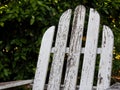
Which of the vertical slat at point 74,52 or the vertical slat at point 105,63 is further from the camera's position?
the vertical slat at point 74,52

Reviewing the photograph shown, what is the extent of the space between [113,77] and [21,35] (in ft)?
4.69

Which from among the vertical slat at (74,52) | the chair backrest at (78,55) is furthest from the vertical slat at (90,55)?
the vertical slat at (74,52)

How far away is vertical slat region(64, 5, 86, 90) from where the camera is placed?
9.99 ft

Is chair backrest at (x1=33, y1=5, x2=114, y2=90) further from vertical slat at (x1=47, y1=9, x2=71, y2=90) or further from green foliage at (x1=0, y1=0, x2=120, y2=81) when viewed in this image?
green foliage at (x1=0, y1=0, x2=120, y2=81)

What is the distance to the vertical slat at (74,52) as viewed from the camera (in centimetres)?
304

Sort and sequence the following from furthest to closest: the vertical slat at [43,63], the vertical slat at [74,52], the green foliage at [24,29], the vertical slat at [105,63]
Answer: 1. the green foliage at [24,29]
2. the vertical slat at [43,63]
3. the vertical slat at [74,52]
4. the vertical slat at [105,63]

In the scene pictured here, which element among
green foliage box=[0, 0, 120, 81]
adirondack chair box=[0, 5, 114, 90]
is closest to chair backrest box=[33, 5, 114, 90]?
adirondack chair box=[0, 5, 114, 90]

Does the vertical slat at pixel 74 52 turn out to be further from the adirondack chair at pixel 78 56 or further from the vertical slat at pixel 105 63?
the vertical slat at pixel 105 63

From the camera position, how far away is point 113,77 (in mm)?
4676

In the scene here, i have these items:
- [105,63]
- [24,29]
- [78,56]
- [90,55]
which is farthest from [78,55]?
[24,29]

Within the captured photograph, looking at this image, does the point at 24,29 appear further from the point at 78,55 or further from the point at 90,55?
the point at 90,55

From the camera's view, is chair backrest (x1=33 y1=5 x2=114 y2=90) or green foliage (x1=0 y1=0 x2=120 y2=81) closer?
chair backrest (x1=33 y1=5 x2=114 y2=90)

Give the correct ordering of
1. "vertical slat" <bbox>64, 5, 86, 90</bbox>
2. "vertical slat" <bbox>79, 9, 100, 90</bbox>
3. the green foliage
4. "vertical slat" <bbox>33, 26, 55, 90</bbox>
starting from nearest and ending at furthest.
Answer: "vertical slat" <bbox>79, 9, 100, 90</bbox>, "vertical slat" <bbox>64, 5, 86, 90</bbox>, "vertical slat" <bbox>33, 26, 55, 90</bbox>, the green foliage

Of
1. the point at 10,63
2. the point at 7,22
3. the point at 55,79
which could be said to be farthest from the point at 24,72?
the point at 55,79
